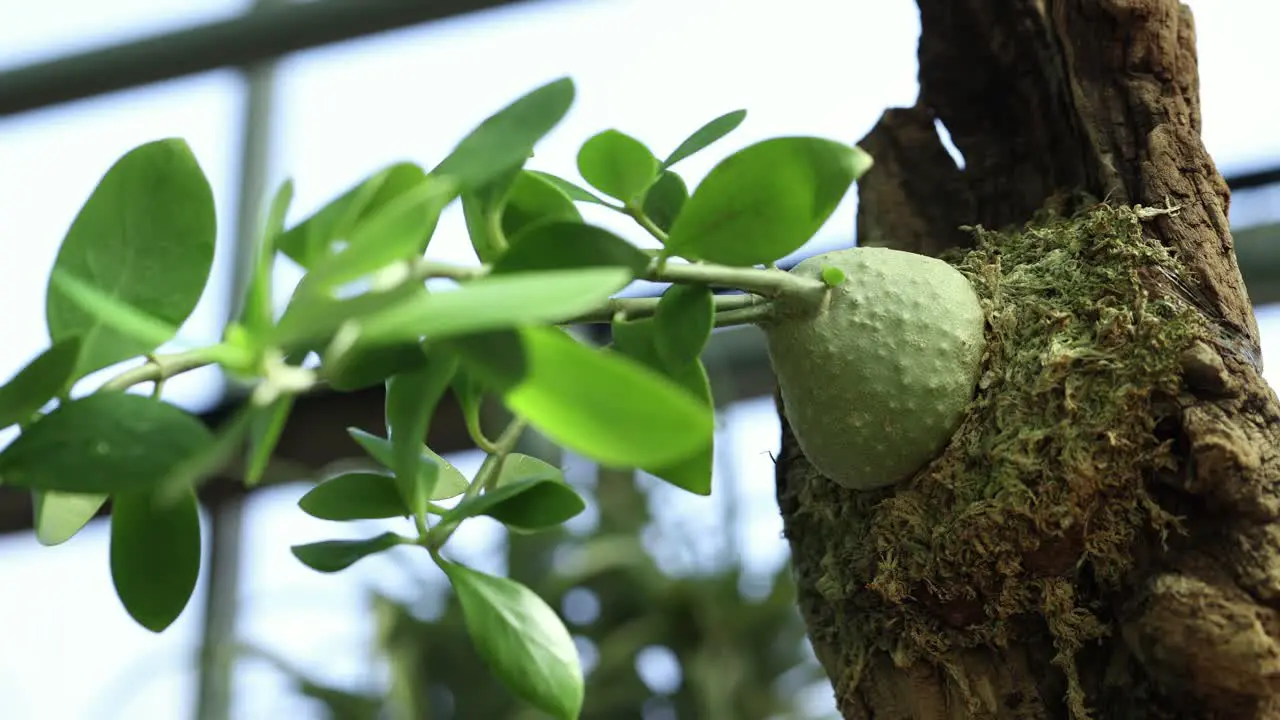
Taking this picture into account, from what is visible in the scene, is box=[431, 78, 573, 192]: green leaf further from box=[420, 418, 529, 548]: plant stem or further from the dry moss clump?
the dry moss clump

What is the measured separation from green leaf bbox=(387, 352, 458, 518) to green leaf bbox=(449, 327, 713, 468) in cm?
5

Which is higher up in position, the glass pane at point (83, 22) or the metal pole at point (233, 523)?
the glass pane at point (83, 22)

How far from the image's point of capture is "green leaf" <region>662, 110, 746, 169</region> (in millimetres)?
432

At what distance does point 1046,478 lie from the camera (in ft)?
1.57

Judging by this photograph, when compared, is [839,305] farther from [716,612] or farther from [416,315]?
[716,612]

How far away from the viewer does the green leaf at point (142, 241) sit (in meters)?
0.36

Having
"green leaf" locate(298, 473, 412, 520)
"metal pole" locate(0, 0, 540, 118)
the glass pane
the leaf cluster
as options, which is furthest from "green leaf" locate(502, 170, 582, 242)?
the glass pane

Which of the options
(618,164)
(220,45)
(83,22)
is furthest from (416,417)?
(83,22)

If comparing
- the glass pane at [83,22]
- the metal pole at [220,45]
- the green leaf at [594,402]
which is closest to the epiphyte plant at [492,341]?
the green leaf at [594,402]

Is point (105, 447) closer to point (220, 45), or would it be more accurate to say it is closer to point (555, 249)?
point (555, 249)

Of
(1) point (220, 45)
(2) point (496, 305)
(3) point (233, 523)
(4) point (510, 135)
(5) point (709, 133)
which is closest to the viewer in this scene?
(2) point (496, 305)

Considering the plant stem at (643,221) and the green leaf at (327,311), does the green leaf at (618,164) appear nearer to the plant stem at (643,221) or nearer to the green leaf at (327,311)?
the plant stem at (643,221)

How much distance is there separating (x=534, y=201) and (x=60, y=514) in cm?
19

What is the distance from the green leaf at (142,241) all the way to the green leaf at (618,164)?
13 centimetres
